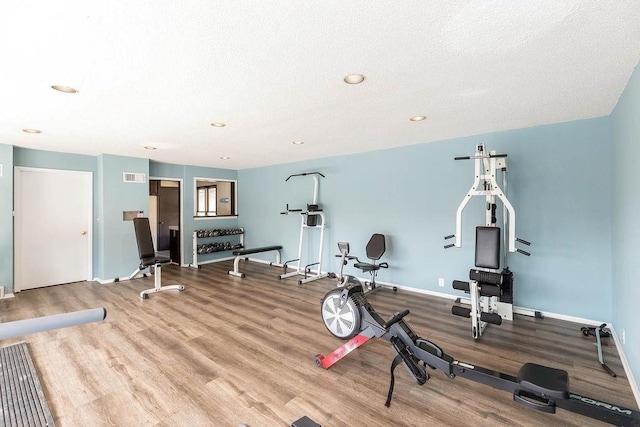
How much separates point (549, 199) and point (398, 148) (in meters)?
2.17

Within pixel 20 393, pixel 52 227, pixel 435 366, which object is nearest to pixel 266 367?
pixel 435 366

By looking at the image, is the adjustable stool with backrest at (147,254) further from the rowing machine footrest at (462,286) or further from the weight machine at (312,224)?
the rowing machine footrest at (462,286)

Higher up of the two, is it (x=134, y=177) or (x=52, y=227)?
(x=134, y=177)

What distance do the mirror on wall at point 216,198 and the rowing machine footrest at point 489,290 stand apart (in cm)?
609

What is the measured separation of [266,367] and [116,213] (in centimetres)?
460

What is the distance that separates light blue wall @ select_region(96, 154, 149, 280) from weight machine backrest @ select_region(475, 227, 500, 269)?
19.1ft

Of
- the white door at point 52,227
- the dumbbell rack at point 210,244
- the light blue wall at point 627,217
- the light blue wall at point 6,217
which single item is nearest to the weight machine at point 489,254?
the light blue wall at point 627,217

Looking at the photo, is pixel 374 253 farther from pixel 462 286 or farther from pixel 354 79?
pixel 354 79

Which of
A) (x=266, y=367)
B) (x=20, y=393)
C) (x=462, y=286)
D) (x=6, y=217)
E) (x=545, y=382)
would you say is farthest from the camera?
(x=6, y=217)

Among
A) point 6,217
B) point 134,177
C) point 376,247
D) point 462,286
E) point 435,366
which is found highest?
point 134,177

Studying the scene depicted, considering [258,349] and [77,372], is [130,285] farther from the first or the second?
[258,349]

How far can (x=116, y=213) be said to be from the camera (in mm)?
5410

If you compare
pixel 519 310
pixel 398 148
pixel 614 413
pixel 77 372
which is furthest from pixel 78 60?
pixel 519 310

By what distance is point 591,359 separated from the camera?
2.61 meters
